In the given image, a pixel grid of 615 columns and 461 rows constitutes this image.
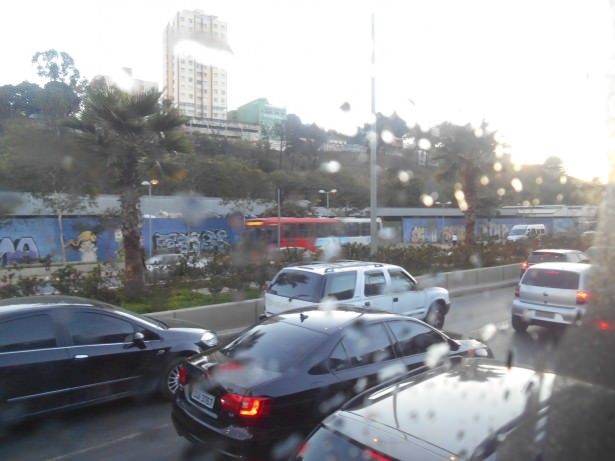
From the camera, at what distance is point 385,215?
4666 centimetres

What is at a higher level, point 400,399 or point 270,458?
point 400,399

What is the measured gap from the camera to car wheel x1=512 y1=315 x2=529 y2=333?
9492 mm

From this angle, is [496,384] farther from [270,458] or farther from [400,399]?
[270,458]

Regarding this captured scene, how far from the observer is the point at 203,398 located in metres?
4.03

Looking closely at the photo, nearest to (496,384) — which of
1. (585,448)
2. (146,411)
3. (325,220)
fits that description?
(585,448)

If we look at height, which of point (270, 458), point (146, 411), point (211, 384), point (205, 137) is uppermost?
point (205, 137)

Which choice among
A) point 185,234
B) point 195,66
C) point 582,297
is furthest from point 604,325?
point 195,66

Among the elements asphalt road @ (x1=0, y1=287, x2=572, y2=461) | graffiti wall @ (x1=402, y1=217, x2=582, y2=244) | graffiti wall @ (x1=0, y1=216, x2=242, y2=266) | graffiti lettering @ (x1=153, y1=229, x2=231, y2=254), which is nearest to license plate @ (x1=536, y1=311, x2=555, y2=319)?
asphalt road @ (x1=0, y1=287, x2=572, y2=461)

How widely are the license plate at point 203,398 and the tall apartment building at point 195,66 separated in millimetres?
9817

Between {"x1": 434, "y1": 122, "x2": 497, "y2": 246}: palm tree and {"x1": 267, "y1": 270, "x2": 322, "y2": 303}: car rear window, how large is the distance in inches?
590

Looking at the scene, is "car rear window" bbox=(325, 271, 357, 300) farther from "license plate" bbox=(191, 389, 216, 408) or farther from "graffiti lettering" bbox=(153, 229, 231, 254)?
"graffiti lettering" bbox=(153, 229, 231, 254)

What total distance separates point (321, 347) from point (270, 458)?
3.21ft

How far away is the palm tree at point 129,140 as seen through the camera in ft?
37.2

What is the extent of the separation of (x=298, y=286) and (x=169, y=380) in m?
2.54
